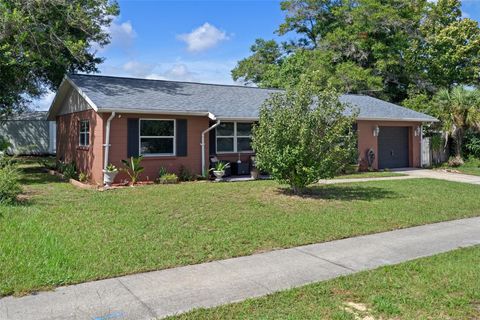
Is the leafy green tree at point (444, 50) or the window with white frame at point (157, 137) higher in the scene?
the leafy green tree at point (444, 50)

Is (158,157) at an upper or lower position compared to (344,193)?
upper

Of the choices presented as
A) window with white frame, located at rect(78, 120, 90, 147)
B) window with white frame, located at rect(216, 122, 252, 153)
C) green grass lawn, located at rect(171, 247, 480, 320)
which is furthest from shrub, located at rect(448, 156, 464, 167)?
green grass lawn, located at rect(171, 247, 480, 320)

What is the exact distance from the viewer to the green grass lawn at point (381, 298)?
13.8ft

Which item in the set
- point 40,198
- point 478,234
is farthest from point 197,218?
point 478,234

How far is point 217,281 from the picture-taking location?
5.14 metres

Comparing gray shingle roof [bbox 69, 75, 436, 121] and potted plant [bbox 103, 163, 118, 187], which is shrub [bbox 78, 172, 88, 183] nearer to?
potted plant [bbox 103, 163, 118, 187]

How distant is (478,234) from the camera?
7.81m

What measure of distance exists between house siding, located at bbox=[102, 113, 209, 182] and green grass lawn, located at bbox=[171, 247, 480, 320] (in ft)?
33.6

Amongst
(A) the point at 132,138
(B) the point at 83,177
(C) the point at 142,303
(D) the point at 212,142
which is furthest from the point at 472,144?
(C) the point at 142,303

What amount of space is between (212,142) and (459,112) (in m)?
13.7

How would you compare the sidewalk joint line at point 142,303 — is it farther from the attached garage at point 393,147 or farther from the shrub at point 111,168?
the attached garage at point 393,147

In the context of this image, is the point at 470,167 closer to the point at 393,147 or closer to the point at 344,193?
the point at 393,147

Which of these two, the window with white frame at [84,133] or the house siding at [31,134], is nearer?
the window with white frame at [84,133]

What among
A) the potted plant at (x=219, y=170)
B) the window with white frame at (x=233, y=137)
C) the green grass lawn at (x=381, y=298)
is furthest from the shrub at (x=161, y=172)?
the green grass lawn at (x=381, y=298)
